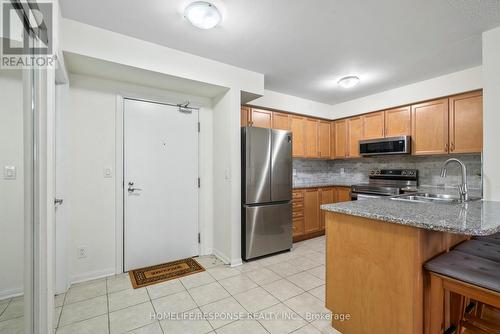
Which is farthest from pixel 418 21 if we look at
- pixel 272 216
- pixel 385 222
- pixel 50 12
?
pixel 50 12

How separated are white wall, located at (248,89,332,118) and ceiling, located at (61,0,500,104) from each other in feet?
2.22

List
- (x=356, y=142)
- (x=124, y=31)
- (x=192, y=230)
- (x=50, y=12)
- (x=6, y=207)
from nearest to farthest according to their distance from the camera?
(x=6, y=207) < (x=50, y=12) < (x=124, y=31) < (x=192, y=230) < (x=356, y=142)

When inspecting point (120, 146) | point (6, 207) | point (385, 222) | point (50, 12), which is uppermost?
point (50, 12)

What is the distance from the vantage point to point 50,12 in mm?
1631

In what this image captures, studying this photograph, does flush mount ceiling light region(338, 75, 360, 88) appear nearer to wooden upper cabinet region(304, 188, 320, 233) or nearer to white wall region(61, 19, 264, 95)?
white wall region(61, 19, 264, 95)

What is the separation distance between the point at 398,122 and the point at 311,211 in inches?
78.2

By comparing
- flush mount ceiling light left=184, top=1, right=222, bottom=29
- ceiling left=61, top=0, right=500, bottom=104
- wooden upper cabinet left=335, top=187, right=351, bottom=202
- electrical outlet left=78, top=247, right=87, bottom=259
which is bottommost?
electrical outlet left=78, top=247, right=87, bottom=259

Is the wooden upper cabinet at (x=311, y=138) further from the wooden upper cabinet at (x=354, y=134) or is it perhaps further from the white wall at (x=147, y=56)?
the white wall at (x=147, y=56)

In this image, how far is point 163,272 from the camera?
2670mm

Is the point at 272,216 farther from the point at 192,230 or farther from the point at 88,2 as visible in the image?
the point at 88,2

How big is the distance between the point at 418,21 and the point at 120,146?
3.21 meters

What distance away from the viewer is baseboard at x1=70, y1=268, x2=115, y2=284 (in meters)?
2.42

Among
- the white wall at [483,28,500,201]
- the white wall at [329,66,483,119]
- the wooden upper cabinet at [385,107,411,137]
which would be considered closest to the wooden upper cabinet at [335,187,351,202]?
the wooden upper cabinet at [385,107,411,137]

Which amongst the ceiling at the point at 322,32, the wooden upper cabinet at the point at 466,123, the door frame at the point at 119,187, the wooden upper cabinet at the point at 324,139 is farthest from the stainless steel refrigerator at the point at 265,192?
the wooden upper cabinet at the point at 466,123
